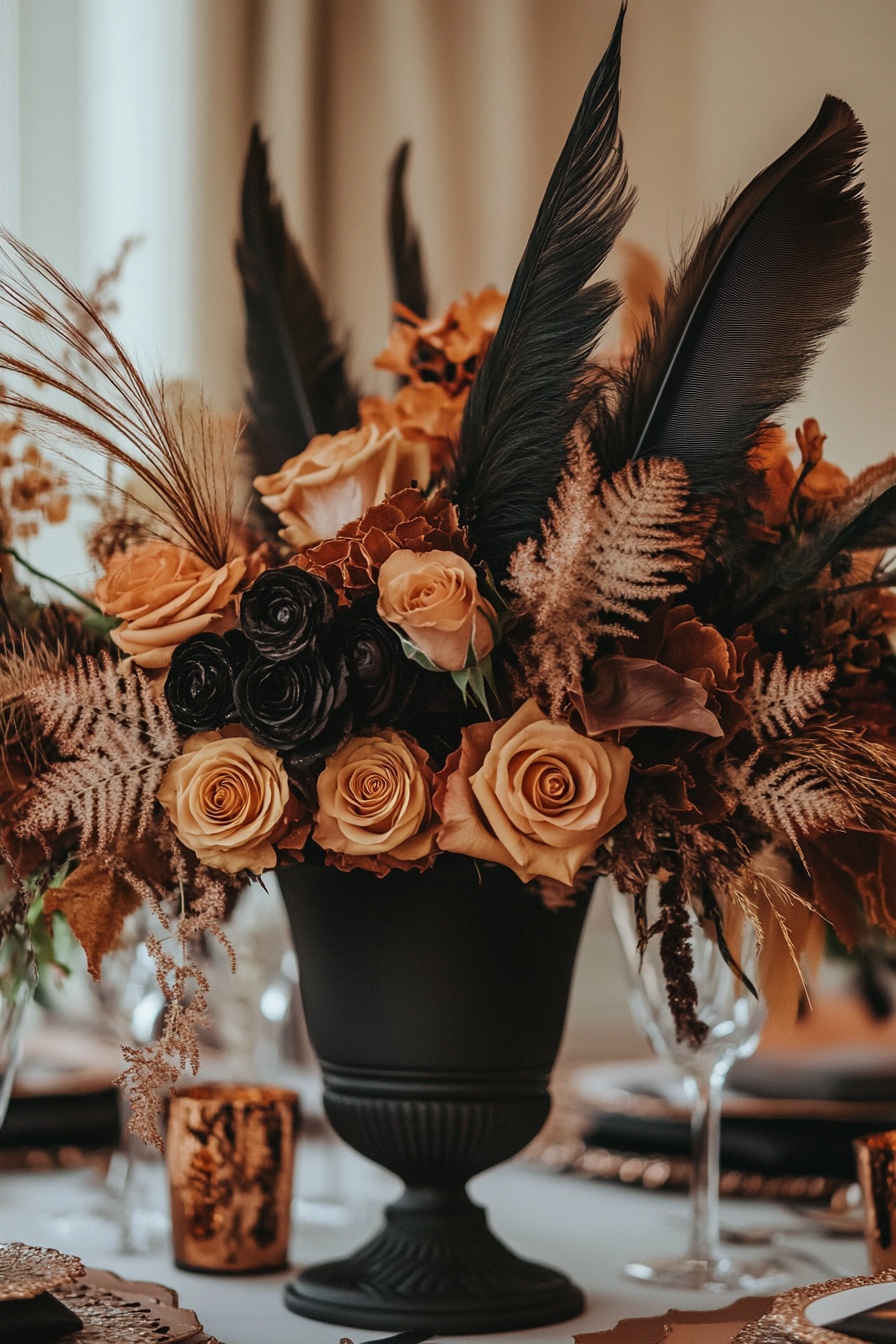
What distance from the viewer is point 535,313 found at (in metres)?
0.64

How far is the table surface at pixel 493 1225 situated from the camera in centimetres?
70

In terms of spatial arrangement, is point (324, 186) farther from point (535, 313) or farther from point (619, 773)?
point (619, 773)

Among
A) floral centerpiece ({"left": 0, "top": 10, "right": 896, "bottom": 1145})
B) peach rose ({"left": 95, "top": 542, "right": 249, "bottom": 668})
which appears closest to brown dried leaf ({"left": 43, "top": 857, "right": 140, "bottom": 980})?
floral centerpiece ({"left": 0, "top": 10, "right": 896, "bottom": 1145})

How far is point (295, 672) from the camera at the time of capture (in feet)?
1.99

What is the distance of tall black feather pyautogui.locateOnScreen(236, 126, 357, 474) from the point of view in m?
0.88

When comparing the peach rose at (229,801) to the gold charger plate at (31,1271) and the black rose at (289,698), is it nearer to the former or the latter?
the black rose at (289,698)

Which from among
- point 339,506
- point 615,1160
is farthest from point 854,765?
point 615,1160

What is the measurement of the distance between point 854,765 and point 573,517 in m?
0.17

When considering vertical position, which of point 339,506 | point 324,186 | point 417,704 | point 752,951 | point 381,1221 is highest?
point 324,186

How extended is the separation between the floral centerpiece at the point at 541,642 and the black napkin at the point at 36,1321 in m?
0.08

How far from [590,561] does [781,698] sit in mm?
110

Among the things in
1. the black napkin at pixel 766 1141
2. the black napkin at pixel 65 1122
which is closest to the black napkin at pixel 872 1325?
the black napkin at pixel 766 1141

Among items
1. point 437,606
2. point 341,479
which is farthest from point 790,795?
point 341,479

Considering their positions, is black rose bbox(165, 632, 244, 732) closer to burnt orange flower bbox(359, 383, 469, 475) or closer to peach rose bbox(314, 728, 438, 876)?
peach rose bbox(314, 728, 438, 876)
